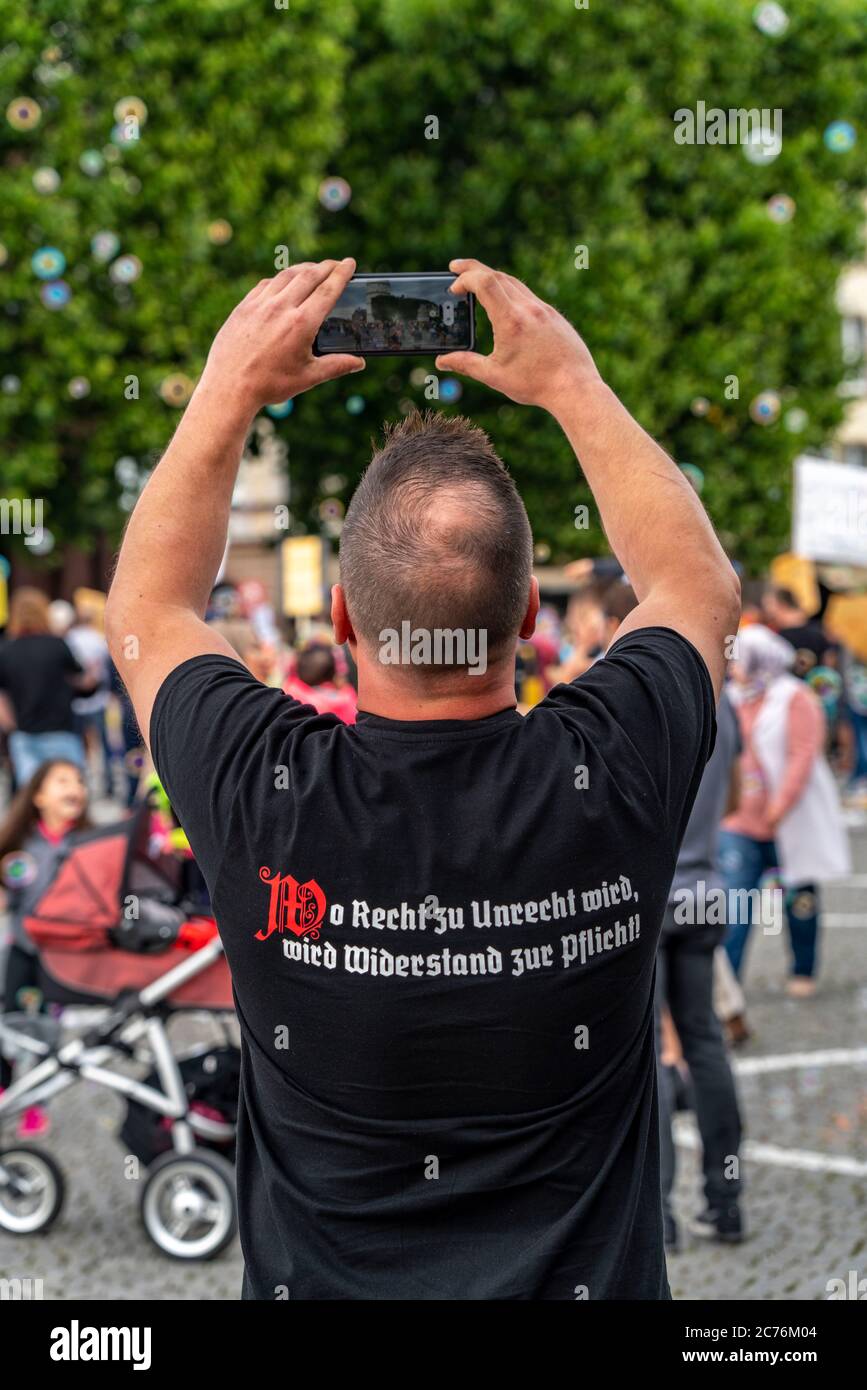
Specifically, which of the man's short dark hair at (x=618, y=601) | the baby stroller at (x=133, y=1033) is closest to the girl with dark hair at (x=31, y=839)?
the baby stroller at (x=133, y=1033)

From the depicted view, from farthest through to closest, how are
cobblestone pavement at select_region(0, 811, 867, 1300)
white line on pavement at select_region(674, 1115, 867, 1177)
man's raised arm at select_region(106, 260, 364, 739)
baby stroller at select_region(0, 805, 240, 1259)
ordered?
white line on pavement at select_region(674, 1115, 867, 1177), baby stroller at select_region(0, 805, 240, 1259), cobblestone pavement at select_region(0, 811, 867, 1300), man's raised arm at select_region(106, 260, 364, 739)

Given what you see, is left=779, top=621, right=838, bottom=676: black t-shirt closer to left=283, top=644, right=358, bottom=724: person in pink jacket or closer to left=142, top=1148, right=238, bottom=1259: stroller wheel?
left=283, top=644, right=358, bottom=724: person in pink jacket

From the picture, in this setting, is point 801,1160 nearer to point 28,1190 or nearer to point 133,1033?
point 133,1033

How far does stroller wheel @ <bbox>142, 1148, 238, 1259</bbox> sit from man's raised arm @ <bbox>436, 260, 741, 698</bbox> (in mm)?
3556

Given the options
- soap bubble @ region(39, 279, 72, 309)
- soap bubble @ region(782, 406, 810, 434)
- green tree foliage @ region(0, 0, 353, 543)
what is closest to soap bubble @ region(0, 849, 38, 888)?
soap bubble @ region(39, 279, 72, 309)

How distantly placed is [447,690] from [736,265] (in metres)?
23.2

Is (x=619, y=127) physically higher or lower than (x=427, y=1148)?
higher

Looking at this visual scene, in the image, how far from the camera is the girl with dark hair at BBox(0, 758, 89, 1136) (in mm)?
→ 6117

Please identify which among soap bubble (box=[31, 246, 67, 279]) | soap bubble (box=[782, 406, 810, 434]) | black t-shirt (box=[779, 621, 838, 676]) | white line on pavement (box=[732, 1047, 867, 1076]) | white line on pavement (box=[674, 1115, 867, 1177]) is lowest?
white line on pavement (box=[732, 1047, 867, 1076])

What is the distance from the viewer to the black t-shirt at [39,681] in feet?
38.1

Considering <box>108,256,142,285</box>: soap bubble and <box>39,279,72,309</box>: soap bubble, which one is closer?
<box>39,279,72,309</box>: soap bubble
